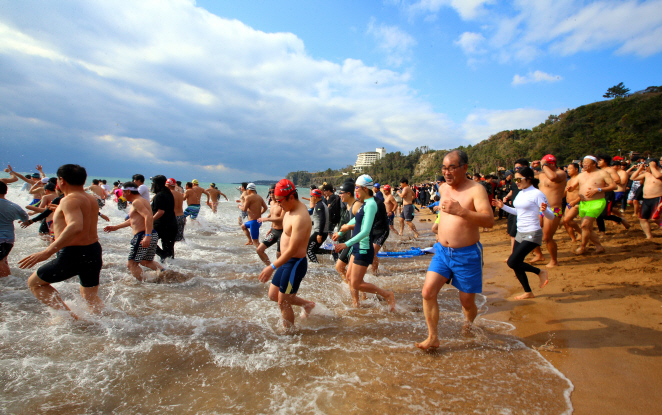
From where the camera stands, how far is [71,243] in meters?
3.57

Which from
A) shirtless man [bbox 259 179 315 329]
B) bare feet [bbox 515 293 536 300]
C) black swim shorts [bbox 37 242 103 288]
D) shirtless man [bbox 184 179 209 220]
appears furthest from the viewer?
shirtless man [bbox 184 179 209 220]

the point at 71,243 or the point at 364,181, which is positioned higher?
the point at 364,181

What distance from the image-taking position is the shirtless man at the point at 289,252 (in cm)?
348

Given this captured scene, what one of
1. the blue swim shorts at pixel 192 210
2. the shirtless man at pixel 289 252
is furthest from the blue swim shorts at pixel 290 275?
the blue swim shorts at pixel 192 210

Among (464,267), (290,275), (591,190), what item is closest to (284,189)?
(290,275)

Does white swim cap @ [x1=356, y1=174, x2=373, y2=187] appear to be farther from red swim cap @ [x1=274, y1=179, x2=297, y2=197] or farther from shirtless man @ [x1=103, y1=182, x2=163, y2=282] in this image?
shirtless man @ [x1=103, y1=182, x2=163, y2=282]

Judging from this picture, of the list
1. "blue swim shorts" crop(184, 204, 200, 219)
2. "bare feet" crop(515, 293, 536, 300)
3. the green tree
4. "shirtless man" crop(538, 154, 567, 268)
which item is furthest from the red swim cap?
the green tree

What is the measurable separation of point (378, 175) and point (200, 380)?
143 metres

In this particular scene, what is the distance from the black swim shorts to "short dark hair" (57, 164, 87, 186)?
758mm

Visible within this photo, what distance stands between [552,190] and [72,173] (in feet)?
24.2

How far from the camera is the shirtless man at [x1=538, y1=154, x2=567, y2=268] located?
18.5ft

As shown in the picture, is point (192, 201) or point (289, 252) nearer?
point (289, 252)

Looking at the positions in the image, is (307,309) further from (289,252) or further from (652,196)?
(652,196)

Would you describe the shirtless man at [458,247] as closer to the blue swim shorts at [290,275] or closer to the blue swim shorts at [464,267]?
the blue swim shorts at [464,267]
